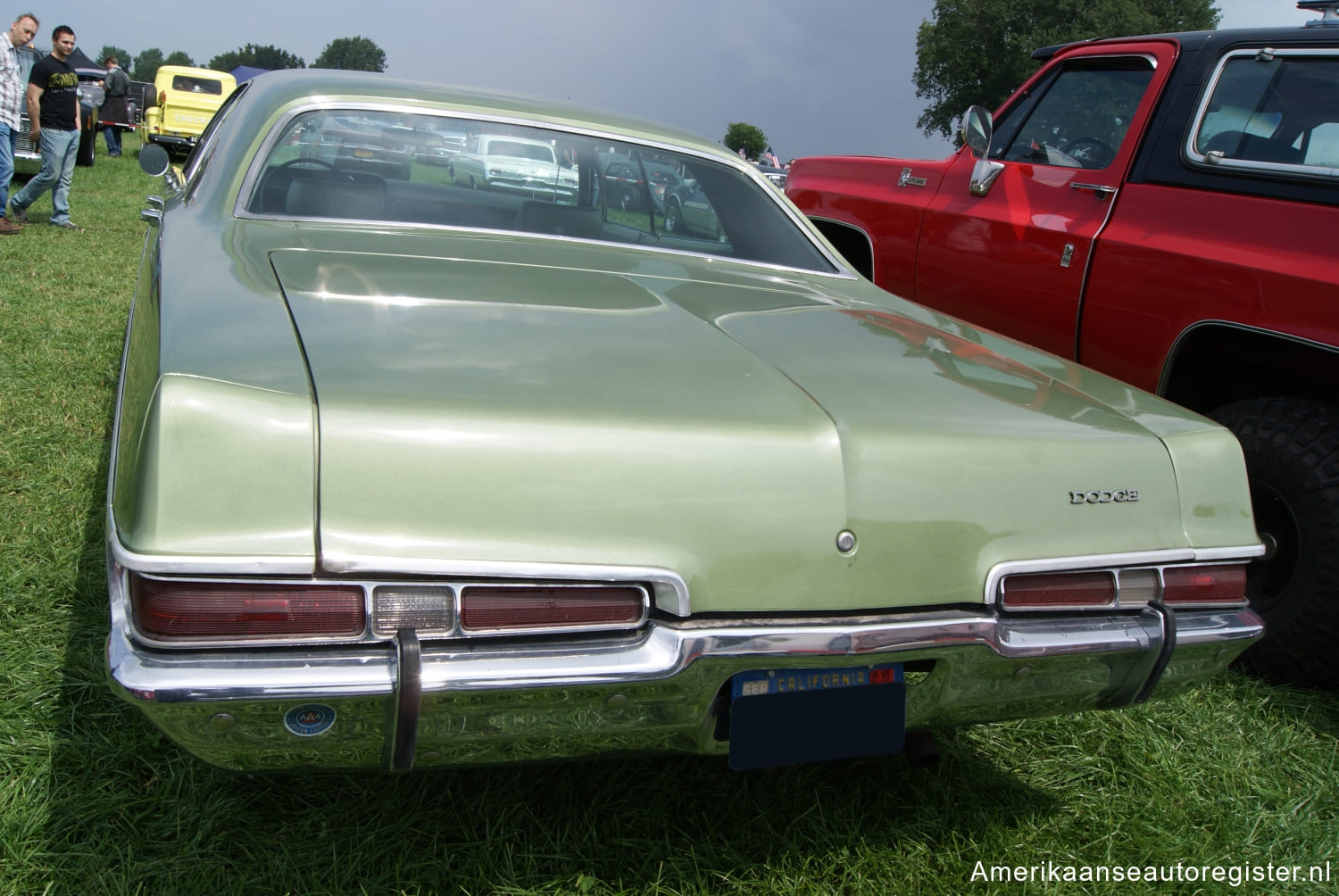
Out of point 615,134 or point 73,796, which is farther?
point 615,134

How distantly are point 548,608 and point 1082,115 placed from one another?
3087 mm

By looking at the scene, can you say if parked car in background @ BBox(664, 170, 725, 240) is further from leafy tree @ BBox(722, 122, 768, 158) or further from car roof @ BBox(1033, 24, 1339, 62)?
leafy tree @ BBox(722, 122, 768, 158)

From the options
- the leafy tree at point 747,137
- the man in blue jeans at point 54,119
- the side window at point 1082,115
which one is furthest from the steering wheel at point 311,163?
the leafy tree at point 747,137

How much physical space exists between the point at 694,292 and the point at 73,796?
1.63 m

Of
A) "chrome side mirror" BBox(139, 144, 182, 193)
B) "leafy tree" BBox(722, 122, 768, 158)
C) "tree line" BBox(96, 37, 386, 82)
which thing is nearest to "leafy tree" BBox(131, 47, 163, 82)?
"tree line" BBox(96, 37, 386, 82)

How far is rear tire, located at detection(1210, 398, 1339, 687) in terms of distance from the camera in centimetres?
268

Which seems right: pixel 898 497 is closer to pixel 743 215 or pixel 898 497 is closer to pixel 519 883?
pixel 519 883

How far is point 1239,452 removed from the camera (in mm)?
1892

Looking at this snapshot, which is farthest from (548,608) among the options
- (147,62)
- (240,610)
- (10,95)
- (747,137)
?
(147,62)

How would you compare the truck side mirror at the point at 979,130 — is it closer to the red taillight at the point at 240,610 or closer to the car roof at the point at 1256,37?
the car roof at the point at 1256,37

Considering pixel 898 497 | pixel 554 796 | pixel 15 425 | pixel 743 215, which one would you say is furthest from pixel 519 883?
pixel 15 425

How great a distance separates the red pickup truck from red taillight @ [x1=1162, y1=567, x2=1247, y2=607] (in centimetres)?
103

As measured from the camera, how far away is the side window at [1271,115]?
2959mm

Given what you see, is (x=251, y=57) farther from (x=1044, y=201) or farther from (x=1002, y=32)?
(x=1044, y=201)
